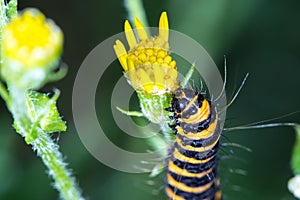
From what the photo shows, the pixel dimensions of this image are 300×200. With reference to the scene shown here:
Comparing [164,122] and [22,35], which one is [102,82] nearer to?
[164,122]

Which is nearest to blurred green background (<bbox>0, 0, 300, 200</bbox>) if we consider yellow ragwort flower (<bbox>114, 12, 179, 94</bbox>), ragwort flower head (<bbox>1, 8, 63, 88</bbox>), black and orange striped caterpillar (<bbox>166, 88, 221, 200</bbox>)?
black and orange striped caterpillar (<bbox>166, 88, 221, 200</bbox>)

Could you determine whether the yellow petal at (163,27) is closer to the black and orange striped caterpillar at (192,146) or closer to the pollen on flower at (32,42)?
the black and orange striped caterpillar at (192,146)

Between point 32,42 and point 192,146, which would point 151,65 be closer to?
point 192,146

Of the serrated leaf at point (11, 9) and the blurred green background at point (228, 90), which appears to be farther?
the blurred green background at point (228, 90)

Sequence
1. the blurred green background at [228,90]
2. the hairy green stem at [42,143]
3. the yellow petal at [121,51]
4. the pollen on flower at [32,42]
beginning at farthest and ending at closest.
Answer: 1. the blurred green background at [228,90]
2. the yellow petal at [121,51]
3. the hairy green stem at [42,143]
4. the pollen on flower at [32,42]

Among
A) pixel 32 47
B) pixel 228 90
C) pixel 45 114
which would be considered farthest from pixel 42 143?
pixel 228 90

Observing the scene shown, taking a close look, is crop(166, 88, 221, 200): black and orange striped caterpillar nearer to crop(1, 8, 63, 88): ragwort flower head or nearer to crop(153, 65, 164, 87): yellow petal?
crop(153, 65, 164, 87): yellow petal

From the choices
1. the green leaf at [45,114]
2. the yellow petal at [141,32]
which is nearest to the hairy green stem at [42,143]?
the green leaf at [45,114]

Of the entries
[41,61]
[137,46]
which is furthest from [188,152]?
[41,61]
